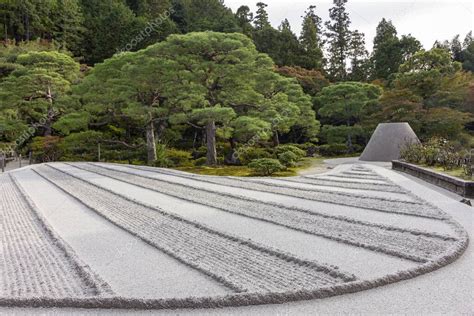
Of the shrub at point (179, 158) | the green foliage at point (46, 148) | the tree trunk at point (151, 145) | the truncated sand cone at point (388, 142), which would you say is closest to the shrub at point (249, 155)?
the shrub at point (179, 158)

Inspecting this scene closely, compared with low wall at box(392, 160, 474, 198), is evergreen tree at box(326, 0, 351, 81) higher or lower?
higher

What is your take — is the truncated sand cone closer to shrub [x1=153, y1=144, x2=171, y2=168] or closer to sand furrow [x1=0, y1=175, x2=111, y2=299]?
shrub [x1=153, y1=144, x2=171, y2=168]

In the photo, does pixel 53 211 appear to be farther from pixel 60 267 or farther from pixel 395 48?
pixel 395 48

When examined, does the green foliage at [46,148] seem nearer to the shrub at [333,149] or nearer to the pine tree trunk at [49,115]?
the pine tree trunk at [49,115]

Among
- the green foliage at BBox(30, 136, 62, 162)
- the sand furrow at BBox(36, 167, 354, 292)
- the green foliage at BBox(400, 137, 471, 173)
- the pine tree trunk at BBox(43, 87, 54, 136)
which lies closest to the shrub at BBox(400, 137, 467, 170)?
the green foliage at BBox(400, 137, 471, 173)

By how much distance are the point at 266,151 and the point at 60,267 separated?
12067mm

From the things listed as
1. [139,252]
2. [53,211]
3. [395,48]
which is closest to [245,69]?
[53,211]

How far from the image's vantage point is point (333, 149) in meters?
18.8

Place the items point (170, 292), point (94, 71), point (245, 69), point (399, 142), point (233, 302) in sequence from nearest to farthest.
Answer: point (233, 302) < point (170, 292) < point (245, 69) < point (399, 142) < point (94, 71)

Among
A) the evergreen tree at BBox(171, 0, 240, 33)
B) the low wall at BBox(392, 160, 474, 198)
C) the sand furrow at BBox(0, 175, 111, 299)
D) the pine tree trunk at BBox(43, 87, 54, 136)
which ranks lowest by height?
the sand furrow at BBox(0, 175, 111, 299)

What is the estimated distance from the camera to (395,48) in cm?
2625

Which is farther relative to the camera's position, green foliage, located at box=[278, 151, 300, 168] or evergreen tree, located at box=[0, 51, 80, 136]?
evergreen tree, located at box=[0, 51, 80, 136]

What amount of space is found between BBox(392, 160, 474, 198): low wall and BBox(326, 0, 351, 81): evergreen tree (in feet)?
78.4

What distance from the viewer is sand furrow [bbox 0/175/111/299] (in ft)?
8.48
